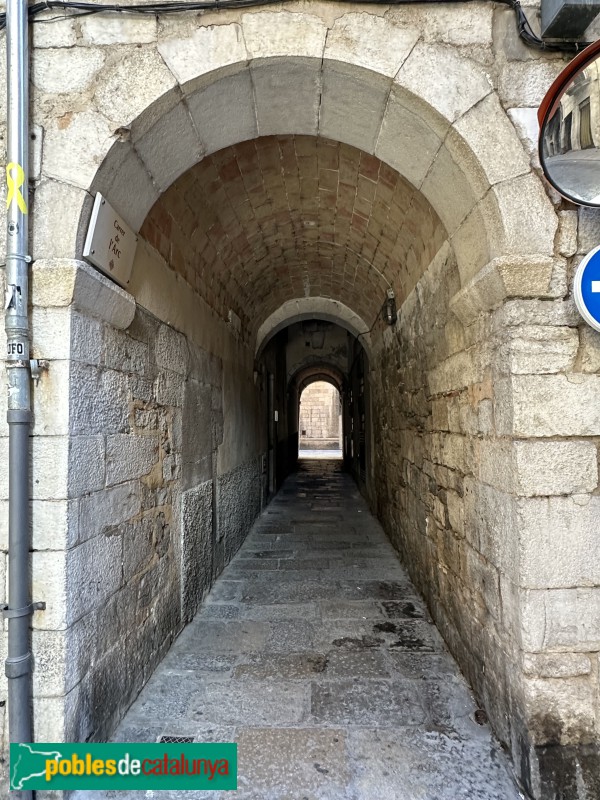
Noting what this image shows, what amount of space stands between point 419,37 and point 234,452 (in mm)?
3673

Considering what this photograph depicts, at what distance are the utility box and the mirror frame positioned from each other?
1.24 feet

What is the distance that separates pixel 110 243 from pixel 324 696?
2.46 meters

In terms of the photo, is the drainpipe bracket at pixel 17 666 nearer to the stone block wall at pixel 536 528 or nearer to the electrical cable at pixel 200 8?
the stone block wall at pixel 536 528

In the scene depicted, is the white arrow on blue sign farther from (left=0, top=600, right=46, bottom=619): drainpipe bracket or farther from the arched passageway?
(left=0, top=600, right=46, bottom=619): drainpipe bracket

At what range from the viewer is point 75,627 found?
1.75 m

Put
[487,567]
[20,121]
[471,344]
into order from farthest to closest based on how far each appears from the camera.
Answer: [471,344], [487,567], [20,121]

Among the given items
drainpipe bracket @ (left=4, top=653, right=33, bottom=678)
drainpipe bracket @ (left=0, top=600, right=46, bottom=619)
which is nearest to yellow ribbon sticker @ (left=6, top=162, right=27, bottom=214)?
drainpipe bracket @ (left=0, top=600, right=46, bottom=619)

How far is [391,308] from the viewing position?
4102 millimetres

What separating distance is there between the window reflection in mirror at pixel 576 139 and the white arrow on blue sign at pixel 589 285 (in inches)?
9.3

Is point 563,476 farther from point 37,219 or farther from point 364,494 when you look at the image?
point 364,494

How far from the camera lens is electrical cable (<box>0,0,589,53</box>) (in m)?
1.84

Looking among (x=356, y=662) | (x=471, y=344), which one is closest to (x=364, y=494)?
(x=356, y=662)

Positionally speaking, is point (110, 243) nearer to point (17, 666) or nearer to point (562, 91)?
point (17, 666)

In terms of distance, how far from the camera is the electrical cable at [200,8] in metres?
1.84
